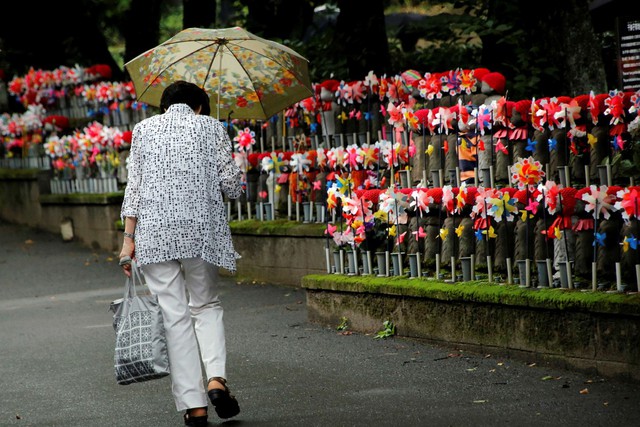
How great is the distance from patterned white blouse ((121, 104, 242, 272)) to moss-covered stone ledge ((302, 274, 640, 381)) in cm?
218

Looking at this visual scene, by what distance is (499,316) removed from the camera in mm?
8133

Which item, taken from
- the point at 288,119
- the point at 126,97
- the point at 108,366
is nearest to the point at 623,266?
the point at 108,366

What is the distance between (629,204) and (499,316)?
1240 millimetres

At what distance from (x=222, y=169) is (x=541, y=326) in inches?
94.5

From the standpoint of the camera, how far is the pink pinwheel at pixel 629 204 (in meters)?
7.39

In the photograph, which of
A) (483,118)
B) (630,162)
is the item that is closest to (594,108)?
(630,162)

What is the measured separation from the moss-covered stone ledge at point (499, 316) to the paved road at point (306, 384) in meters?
0.11

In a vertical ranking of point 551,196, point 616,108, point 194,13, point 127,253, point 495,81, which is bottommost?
point 127,253

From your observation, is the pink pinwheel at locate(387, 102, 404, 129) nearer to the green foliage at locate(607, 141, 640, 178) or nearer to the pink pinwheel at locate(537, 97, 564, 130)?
the pink pinwheel at locate(537, 97, 564, 130)

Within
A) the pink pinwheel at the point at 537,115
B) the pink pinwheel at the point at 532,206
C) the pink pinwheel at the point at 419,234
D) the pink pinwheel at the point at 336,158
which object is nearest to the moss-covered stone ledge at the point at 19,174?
the pink pinwheel at the point at 336,158

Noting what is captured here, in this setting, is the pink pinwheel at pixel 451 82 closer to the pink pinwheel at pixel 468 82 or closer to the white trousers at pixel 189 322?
the pink pinwheel at pixel 468 82

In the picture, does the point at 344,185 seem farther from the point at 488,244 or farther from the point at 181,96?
the point at 181,96

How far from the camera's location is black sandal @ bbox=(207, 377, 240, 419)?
6.51 meters

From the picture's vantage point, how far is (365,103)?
12.6 m
